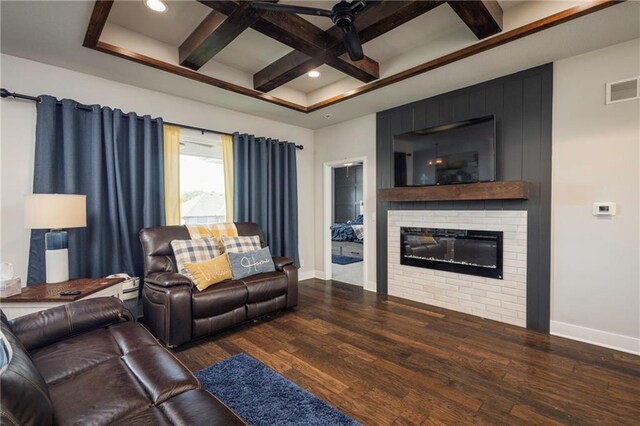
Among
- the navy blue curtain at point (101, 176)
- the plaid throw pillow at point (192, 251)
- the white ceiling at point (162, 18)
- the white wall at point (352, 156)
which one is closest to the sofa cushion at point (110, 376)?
the plaid throw pillow at point (192, 251)

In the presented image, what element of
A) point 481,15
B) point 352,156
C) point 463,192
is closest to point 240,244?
point 352,156

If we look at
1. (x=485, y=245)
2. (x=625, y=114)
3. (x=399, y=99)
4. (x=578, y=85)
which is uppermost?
(x=399, y=99)

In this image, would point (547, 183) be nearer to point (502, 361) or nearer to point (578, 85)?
point (578, 85)

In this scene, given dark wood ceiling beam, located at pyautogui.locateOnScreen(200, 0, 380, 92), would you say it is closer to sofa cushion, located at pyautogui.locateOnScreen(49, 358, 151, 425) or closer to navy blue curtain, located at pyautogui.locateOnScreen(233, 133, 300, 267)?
navy blue curtain, located at pyautogui.locateOnScreen(233, 133, 300, 267)

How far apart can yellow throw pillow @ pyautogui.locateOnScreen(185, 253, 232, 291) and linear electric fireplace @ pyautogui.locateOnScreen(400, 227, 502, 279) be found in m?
2.35

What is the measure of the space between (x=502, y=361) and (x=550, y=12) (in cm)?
277

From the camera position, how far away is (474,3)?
2.14 meters

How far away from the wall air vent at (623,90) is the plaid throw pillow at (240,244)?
150 inches

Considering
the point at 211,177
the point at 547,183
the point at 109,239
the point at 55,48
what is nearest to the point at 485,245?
the point at 547,183

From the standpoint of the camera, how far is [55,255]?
2.54 metres

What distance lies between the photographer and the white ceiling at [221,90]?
2.18 meters

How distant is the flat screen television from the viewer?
3.28 metres

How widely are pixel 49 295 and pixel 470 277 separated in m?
4.02

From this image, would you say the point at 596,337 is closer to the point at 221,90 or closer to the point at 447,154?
the point at 447,154
